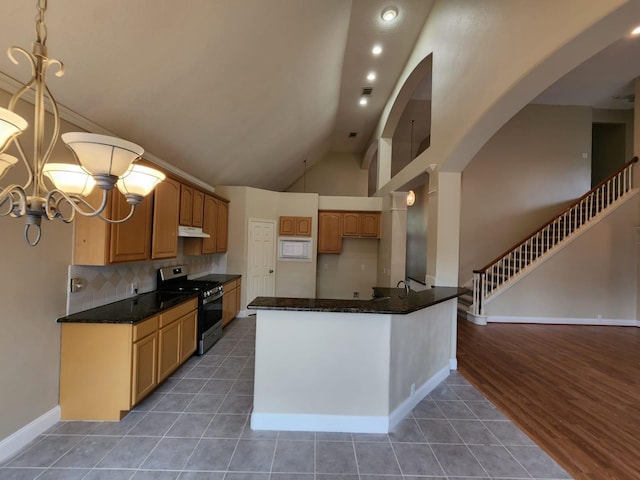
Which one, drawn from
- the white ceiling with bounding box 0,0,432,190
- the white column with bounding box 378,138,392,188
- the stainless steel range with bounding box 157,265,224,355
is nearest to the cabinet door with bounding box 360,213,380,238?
the white column with bounding box 378,138,392,188

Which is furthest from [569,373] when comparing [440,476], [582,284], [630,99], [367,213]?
[630,99]

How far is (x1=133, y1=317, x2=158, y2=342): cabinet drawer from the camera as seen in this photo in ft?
7.88

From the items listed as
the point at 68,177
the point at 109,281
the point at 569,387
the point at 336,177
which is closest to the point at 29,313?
the point at 109,281

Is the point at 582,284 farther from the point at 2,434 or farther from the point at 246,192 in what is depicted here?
the point at 2,434

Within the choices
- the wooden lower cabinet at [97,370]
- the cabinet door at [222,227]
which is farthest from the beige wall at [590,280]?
the wooden lower cabinet at [97,370]

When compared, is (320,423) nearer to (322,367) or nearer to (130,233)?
(322,367)

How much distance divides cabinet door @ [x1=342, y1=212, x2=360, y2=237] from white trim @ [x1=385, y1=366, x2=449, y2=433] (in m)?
3.87

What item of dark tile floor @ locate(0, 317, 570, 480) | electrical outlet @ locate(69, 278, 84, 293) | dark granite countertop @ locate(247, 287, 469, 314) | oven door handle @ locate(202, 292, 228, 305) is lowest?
dark tile floor @ locate(0, 317, 570, 480)

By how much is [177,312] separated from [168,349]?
0.38m

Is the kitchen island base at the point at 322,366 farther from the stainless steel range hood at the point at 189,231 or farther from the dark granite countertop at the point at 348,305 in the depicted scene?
the stainless steel range hood at the point at 189,231

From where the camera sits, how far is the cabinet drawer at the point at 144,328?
7.88 feet

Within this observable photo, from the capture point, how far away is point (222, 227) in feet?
17.5

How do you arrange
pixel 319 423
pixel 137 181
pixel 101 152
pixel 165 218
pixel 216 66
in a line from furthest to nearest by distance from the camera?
pixel 165 218
pixel 216 66
pixel 319 423
pixel 137 181
pixel 101 152

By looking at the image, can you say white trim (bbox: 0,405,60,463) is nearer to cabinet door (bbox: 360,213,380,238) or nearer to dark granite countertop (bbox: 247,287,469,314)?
dark granite countertop (bbox: 247,287,469,314)
